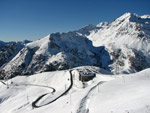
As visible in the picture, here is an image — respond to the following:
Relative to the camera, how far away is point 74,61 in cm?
18512

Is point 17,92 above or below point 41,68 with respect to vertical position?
below

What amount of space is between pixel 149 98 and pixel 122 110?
4950mm

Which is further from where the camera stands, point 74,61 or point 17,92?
point 74,61

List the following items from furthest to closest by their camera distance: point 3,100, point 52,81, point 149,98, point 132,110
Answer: point 52,81, point 3,100, point 149,98, point 132,110

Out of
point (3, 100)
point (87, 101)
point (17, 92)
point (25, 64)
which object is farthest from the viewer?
point (25, 64)

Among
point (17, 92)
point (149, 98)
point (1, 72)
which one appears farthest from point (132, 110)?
point (1, 72)

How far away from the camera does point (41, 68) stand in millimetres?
184250

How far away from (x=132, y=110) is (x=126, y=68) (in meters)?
171

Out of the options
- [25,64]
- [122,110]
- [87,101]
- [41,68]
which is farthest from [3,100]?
[25,64]

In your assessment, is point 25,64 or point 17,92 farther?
point 25,64

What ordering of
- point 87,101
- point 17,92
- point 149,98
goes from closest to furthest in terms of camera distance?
point 149,98 < point 87,101 < point 17,92

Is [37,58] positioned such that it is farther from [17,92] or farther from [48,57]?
[17,92]

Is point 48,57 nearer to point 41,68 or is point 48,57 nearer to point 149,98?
point 41,68

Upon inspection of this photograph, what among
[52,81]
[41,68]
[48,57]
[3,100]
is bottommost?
[3,100]
